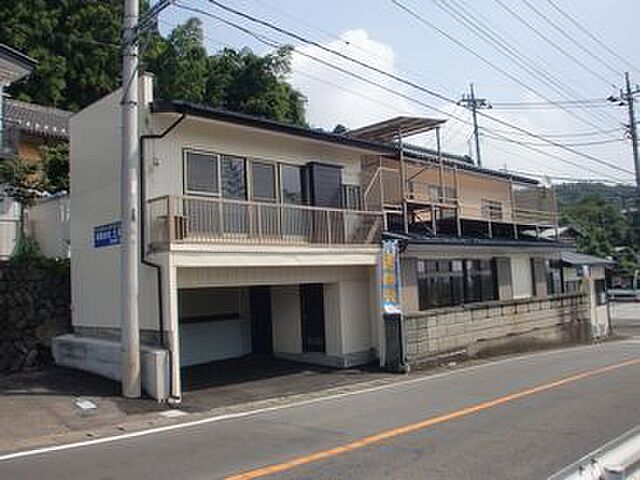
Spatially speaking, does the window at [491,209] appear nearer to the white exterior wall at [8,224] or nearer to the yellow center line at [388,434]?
the yellow center line at [388,434]

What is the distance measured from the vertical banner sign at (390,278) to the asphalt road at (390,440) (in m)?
4.82

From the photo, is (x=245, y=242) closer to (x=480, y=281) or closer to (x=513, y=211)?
(x=480, y=281)

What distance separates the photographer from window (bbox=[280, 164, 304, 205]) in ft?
60.1

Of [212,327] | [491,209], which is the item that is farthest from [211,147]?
[491,209]

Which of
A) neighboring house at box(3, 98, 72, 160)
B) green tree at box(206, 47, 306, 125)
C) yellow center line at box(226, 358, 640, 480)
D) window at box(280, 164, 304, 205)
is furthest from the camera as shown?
green tree at box(206, 47, 306, 125)

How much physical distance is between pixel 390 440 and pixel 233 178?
31.4ft

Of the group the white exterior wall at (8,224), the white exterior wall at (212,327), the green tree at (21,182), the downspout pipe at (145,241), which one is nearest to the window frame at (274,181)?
the downspout pipe at (145,241)

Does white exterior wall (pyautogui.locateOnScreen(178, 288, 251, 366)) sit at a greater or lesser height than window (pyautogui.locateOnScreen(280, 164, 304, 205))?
lesser

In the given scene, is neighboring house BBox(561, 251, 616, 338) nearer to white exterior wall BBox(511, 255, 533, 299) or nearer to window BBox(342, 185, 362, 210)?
white exterior wall BBox(511, 255, 533, 299)

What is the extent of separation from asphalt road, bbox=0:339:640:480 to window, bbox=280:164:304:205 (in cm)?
664

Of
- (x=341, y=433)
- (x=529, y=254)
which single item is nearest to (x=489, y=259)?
(x=529, y=254)

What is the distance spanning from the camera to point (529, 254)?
92.5 feet

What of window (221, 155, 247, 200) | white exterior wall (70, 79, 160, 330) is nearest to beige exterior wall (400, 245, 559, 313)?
window (221, 155, 247, 200)

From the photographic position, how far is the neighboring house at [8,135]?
17.7 m
